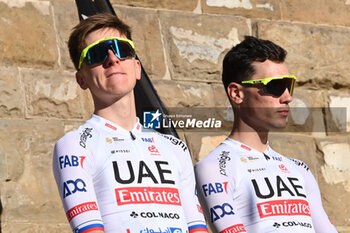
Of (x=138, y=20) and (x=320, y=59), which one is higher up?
(x=138, y=20)

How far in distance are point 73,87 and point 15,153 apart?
707 millimetres

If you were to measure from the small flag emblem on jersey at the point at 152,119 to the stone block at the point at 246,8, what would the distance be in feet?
6.08

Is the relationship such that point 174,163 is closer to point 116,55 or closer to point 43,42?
point 116,55

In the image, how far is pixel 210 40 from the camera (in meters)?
6.99

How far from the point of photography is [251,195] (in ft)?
16.3

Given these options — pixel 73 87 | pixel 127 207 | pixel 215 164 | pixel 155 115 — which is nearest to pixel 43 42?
pixel 73 87

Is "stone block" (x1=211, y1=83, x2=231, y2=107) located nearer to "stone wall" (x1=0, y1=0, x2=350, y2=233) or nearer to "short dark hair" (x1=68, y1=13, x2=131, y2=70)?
"stone wall" (x1=0, y1=0, x2=350, y2=233)

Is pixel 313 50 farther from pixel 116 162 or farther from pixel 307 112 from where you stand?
pixel 116 162

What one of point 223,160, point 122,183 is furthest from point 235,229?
point 122,183

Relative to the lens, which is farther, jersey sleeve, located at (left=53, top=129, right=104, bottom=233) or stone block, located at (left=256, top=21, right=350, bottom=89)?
stone block, located at (left=256, top=21, right=350, bottom=89)

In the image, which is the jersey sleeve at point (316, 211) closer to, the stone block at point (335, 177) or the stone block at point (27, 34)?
the stone block at point (335, 177)

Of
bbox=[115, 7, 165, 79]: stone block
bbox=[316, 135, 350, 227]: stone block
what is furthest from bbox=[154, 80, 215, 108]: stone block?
bbox=[316, 135, 350, 227]: stone block

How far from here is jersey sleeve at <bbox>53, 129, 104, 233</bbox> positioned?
410 centimetres

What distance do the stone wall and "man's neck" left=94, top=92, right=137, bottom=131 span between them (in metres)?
1.45
